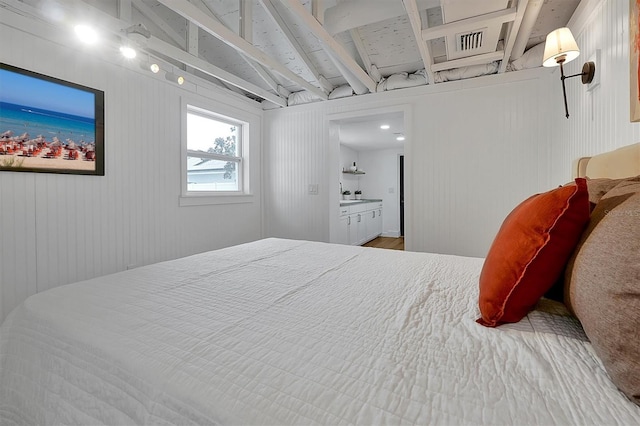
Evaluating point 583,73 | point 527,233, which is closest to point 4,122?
point 527,233

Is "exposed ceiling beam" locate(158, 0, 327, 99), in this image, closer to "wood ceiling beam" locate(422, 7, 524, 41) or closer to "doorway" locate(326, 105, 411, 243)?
"wood ceiling beam" locate(422, 7, 524, 41)

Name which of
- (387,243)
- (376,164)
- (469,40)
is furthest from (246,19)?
(376,164)

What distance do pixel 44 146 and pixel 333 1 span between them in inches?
100

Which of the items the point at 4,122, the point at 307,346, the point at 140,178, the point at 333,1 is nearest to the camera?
the point at 307,346

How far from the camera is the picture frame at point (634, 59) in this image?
52.9 inches

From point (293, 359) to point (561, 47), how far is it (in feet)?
8.02

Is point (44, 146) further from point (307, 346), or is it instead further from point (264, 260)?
point (307, 346)

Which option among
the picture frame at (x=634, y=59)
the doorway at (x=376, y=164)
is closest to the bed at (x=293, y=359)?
the picture frame at (x=634, y=59)

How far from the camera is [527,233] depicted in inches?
31.1

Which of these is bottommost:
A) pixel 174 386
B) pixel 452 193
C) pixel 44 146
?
pixel 174 386

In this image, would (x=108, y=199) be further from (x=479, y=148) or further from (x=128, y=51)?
(x=479, y=148)

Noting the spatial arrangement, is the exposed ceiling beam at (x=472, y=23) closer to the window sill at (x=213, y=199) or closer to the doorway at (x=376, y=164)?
the doorway at (x=376, y=164)

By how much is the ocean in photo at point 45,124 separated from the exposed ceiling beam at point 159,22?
107 centimetres

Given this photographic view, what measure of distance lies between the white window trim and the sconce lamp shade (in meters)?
3.23
